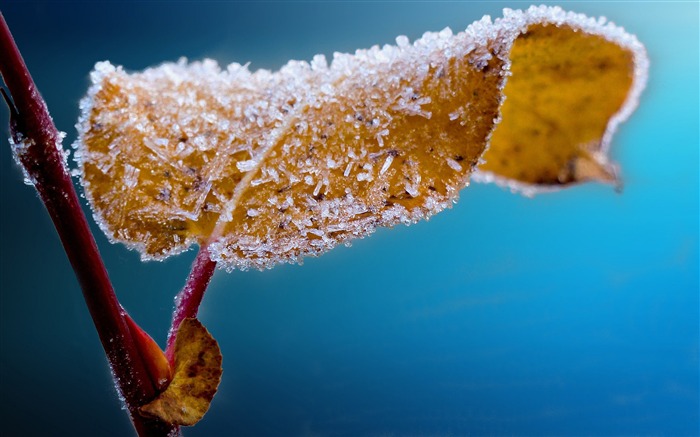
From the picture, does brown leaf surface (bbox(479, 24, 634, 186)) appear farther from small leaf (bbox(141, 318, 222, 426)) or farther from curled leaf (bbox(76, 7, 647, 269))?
small leaf (bbox(141, 318, 222, 426))

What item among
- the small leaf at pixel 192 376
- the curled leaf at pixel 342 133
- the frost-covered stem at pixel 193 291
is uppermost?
the curled leaf at pixel 342 133

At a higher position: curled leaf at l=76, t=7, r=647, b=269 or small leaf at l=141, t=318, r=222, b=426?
curled leaf at l=76, t=7, r=647, b=269

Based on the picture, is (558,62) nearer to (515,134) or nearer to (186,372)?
(515,134)

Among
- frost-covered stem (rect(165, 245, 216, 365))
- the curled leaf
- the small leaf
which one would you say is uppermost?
the curled leaf

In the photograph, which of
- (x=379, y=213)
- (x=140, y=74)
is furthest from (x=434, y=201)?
(x=140, y=74)

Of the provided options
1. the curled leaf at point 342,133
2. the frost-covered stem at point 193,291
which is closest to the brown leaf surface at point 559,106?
the curled leaf at point 342,133

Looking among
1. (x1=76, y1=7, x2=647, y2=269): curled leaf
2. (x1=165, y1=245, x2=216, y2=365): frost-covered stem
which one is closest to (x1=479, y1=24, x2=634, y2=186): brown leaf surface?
(x1=76, y1=7, x2=647, y2=269): curled leaf

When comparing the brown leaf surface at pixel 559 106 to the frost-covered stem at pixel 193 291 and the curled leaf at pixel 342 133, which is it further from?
the frost-covered stem at pixel 193 291
